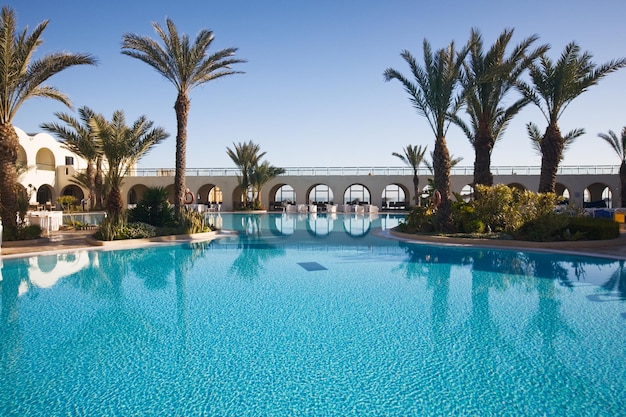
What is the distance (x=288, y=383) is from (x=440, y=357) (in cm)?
166

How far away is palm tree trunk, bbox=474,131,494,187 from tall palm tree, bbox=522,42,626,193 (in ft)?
8.63

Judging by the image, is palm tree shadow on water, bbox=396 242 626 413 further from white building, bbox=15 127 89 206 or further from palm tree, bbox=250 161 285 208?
white building, bbox=15 127 89 206

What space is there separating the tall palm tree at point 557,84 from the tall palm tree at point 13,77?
1660 centimetres

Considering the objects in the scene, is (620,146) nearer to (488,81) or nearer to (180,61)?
(488,81)

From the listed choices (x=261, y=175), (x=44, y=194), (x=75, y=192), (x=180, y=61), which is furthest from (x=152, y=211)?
(x=44, y=194)

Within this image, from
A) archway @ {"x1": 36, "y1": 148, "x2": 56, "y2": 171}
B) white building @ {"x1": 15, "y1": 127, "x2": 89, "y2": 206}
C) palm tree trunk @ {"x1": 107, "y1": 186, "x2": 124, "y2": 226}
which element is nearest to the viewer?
palm tree trunk @ {"x1": 107, "y1": 186, "x2": 124, "y2": 226}

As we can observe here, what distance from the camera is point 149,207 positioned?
48.5ft

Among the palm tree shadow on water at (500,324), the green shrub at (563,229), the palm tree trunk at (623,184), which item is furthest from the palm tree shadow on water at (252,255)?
the palm tree trunk at (623,184)

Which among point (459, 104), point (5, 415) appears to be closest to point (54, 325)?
point (5, 415)

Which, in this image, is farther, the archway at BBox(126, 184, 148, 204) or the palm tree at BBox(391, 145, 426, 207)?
the archway at BBox(126, 184, 148, 204)

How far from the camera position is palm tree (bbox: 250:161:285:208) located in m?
31.6

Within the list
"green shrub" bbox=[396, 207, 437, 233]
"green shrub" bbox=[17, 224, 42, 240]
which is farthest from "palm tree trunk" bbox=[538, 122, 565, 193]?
"green shrub" bbox=[17, 224, 42, 240]

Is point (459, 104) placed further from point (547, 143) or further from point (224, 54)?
point (224, 54)

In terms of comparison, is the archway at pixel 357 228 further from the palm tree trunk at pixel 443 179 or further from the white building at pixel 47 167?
the white building at pixel 47 167
